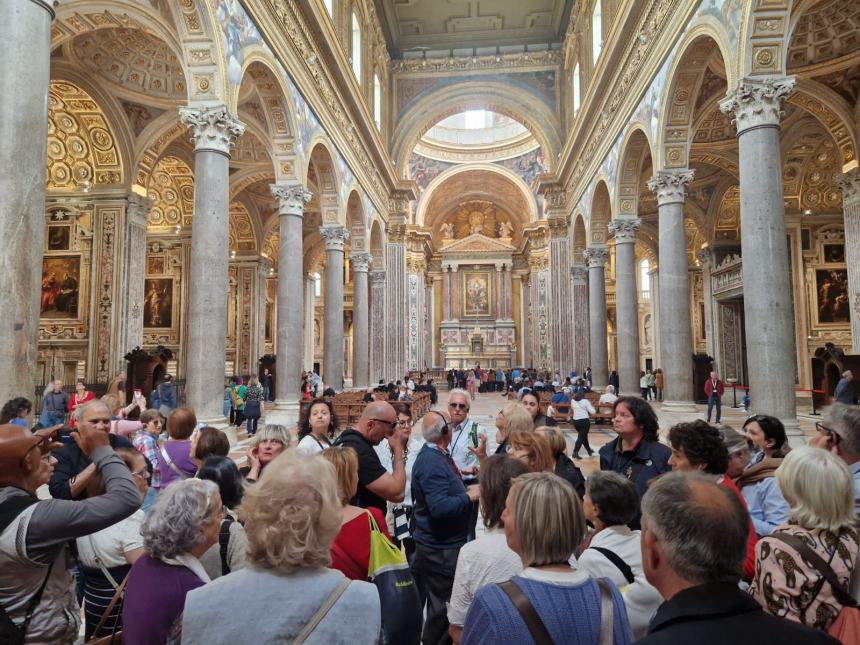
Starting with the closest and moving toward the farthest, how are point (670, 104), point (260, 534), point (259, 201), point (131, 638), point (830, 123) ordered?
point (260, 534) → point (131, 638) → point (670, 104) → point (830, 123) → point (259, 201)

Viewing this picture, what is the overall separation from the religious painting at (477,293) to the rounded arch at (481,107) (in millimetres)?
16170

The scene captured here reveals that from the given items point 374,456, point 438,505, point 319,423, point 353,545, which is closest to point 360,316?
point 319,423

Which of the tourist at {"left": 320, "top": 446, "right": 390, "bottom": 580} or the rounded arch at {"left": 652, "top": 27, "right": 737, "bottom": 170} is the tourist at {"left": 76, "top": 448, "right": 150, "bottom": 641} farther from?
the rounded arch at {"left": 652, "top": 27, "right": 737, "bottom": 170}

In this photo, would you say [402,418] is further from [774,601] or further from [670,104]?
[670,104]

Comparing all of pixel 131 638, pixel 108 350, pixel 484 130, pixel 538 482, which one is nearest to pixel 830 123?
pixel 538 482

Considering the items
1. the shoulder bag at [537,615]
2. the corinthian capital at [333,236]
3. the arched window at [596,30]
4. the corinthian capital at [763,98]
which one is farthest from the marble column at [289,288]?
the shoulder bag at [537,615]

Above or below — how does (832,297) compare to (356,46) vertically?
below

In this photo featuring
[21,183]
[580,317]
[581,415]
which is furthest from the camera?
[580,317]

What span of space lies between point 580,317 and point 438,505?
20.2 meters

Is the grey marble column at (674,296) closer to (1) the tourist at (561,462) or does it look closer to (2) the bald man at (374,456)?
(1) the tourist at (561,462)

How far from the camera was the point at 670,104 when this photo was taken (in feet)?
36.9

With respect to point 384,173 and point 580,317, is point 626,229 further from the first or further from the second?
point 384,173

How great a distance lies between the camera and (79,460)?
2975mm

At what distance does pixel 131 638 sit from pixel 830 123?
17689 millimetres
